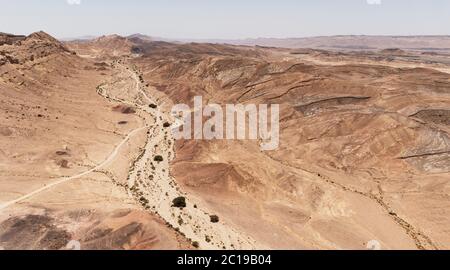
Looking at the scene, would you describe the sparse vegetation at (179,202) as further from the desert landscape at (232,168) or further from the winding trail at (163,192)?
the winding trail at (163,192)

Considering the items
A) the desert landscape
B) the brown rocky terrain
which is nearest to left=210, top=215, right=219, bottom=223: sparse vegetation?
the desert landscape

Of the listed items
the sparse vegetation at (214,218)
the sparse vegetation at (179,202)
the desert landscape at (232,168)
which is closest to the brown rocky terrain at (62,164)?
the desert landscape at (232,168)

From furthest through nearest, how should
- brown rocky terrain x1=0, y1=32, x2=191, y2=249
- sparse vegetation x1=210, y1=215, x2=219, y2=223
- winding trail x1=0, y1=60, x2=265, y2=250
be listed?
1. sparse vegetation x1=210, y1=215, x2=219, y2=223
2. winding trail x1=0, y1=60, x2=265, y2=250
3. brown rocky terrain x1=0, y1=32, x2=191, y2=249

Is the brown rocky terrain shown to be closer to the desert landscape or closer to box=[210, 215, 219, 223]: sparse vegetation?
the desert landscape

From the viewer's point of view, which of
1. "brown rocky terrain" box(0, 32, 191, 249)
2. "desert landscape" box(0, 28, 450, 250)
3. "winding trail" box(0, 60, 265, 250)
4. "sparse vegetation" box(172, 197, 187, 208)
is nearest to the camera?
"brown rocky terrain" box(0, 32, 191, 249)

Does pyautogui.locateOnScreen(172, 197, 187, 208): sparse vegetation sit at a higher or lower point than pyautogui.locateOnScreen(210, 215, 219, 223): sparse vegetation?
higher

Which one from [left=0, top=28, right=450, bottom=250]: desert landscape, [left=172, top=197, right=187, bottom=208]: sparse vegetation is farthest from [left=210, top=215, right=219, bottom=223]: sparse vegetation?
[left=172, top=197, right=187, bottom=208]: sparse vegetation

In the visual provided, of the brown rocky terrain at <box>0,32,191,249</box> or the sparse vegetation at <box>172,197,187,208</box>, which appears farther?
the sparse vegetation at <box>172,197,187,208</box>

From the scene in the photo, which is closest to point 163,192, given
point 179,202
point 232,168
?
point 179,202

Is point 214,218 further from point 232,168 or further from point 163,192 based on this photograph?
point 232,168
